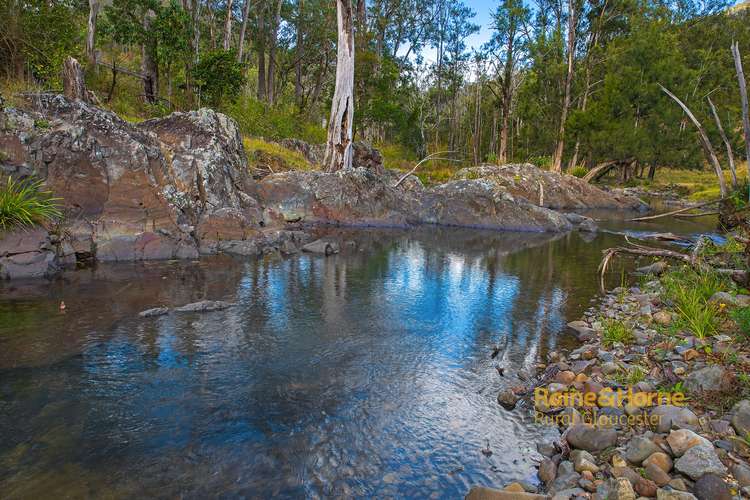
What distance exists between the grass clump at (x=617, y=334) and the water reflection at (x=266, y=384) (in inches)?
35.1

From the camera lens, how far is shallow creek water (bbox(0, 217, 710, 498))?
177 inches

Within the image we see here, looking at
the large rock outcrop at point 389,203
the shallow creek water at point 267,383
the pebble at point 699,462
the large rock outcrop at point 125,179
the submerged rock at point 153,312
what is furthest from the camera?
the large rock outcrop at point 389,203

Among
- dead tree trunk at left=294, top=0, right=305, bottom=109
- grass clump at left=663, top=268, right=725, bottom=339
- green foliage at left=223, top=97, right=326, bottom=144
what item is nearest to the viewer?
grass clump at left=663, top=268, right=725, bottom=339

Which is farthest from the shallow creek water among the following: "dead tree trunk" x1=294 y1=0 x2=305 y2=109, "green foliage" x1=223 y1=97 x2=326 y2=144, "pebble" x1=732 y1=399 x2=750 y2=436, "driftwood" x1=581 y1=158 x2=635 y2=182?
"dead tree trunk" x1=294 y1=0 x2=305 y2=109

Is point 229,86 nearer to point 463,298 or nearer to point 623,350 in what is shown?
point 463,298

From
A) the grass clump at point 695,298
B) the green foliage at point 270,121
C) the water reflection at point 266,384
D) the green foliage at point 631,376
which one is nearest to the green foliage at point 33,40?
the green foliage at point 270,121

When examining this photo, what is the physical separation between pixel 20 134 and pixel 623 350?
14.6m

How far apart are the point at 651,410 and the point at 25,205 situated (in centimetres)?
1302

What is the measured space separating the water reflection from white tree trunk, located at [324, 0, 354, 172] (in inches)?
515

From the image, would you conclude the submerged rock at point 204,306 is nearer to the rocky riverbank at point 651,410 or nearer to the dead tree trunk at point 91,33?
the rocky riverbank at point 651,410

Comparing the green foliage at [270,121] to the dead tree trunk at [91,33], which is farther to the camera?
the green foliage at [270,121]

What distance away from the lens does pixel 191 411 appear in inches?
218

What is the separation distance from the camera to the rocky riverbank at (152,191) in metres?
12.4

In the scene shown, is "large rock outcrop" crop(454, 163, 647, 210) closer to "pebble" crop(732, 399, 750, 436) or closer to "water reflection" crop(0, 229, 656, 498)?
"water reflection" crop(0, 229, 656, 498)
